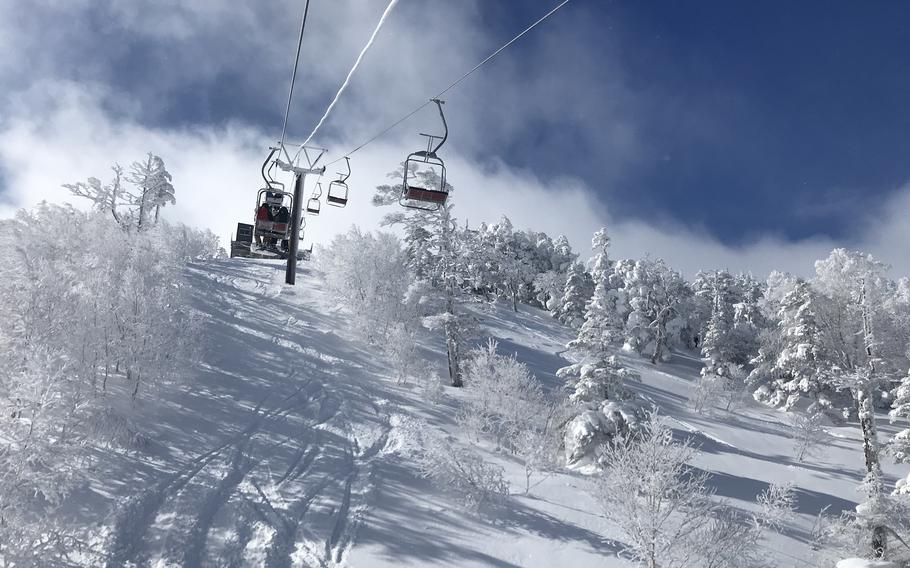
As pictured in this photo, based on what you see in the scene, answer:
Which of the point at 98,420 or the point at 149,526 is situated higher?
the point at 98,420

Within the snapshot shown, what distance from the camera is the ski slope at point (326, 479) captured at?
1798cm

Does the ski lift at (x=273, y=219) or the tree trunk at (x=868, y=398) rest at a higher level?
the ski lift at (x=273, y=219)

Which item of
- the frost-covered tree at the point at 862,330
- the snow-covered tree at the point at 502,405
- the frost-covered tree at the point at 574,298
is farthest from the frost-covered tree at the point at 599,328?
the frost-covered tree at the point at 574,298

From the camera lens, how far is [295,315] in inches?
1788

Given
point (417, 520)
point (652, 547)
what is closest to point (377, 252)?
point (417, 520)

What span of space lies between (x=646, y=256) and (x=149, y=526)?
59.8m

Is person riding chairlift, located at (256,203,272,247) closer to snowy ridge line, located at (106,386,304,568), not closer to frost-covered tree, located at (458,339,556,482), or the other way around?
snowy ridge line, located at (106,386,304,568)

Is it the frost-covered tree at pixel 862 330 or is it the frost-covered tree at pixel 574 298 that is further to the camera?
the frost-covered tree at pixel 574 298

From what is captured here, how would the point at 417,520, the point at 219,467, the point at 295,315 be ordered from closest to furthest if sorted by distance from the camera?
1. the point at 417,520
2. the point at 219,467
3. the point at 295,315

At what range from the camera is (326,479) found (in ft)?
73.6

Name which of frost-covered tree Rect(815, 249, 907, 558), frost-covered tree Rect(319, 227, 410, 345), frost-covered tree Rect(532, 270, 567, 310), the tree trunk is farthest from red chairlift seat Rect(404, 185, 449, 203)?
frost-covered tree Rect(532, 270, 567, 310)

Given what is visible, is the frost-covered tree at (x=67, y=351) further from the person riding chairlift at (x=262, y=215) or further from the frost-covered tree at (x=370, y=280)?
the frost-covered tree at (x=370, y=280)

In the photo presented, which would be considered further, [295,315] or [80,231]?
[295,315]

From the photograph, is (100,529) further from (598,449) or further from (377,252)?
(377,252)
